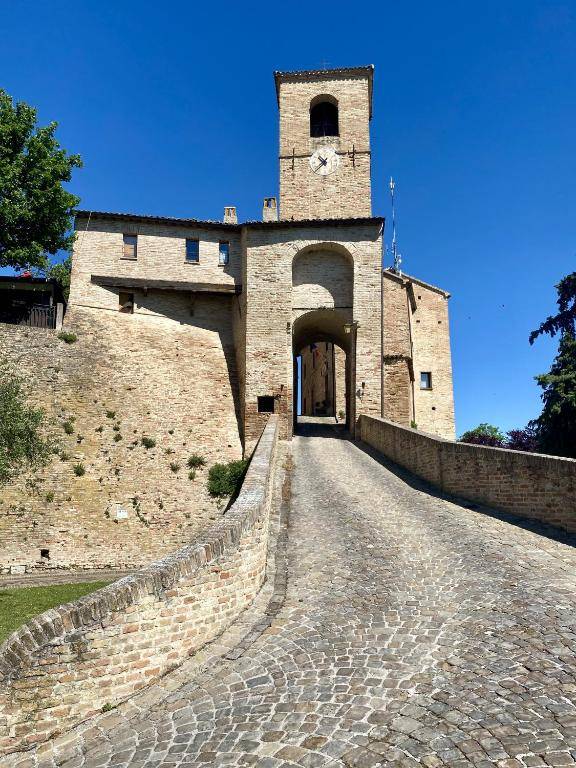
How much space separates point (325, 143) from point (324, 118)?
249 cm

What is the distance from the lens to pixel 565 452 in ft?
79.4

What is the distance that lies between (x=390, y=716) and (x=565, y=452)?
78.8 ft

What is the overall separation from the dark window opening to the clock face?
1.67 metres

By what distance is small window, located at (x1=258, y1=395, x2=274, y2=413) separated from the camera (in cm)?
2127

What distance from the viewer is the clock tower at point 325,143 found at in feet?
86.2

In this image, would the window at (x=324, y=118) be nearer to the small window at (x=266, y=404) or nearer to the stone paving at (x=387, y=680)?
the small window at (x=266, y=404)

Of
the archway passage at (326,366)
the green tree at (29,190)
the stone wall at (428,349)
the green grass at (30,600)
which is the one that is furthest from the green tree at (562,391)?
the green tree at (29,190)

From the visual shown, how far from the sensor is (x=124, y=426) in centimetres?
1980

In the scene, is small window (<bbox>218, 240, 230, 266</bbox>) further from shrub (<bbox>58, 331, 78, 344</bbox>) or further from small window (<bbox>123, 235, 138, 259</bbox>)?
shrub (<bbox>58, 331, 78, 344</bbox>)

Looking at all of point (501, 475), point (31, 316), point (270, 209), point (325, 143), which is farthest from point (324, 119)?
point (501, 475)

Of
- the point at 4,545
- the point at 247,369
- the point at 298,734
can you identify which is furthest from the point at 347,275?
the point at 298,734

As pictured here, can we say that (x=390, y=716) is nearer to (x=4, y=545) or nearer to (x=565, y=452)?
(x=4, y=545)

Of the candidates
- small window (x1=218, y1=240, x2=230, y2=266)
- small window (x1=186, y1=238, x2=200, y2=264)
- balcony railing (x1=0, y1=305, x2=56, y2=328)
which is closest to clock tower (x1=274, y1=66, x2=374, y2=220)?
small window (x1=218, y1=240, x2=230, y2=266)

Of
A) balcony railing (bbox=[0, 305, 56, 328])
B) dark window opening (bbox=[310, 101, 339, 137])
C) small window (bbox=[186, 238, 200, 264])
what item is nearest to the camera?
balcony railing (bbox=[0, 305, 56, 328])
